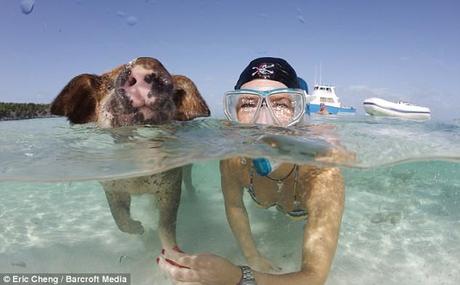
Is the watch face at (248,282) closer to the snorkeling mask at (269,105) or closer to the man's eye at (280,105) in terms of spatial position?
the snorkeling mask at (269,105)

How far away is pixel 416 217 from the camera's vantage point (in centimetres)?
839

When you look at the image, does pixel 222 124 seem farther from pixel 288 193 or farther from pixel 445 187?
pixel 445 187

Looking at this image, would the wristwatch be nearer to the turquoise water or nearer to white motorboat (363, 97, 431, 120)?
the turquoise water

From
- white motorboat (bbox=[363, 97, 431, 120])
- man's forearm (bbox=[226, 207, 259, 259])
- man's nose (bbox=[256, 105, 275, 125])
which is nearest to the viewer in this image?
man's forearm (bbox=[226, 207, 259, 259])

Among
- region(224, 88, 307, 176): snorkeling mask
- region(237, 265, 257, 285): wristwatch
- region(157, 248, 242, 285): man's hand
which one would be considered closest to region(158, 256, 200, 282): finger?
region(157, 248, 242, 285): man's hand

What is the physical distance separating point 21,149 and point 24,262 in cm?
192

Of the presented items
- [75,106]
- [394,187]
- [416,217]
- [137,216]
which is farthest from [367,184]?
[75,106]

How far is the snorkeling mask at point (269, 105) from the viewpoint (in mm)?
5012

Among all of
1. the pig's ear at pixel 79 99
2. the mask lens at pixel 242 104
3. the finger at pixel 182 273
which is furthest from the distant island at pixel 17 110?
the finger at pixel 182 273

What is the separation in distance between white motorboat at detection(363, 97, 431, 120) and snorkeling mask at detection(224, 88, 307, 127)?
30590mm

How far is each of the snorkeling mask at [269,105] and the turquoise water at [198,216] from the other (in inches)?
9.1

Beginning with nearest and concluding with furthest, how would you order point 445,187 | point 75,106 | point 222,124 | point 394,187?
point 75,106 < point 222,124 < point 394,187 < point 445,187

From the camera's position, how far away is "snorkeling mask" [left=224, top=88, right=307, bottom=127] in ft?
16.4

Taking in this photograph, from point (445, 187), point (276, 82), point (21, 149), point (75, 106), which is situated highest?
point (276, 82)
